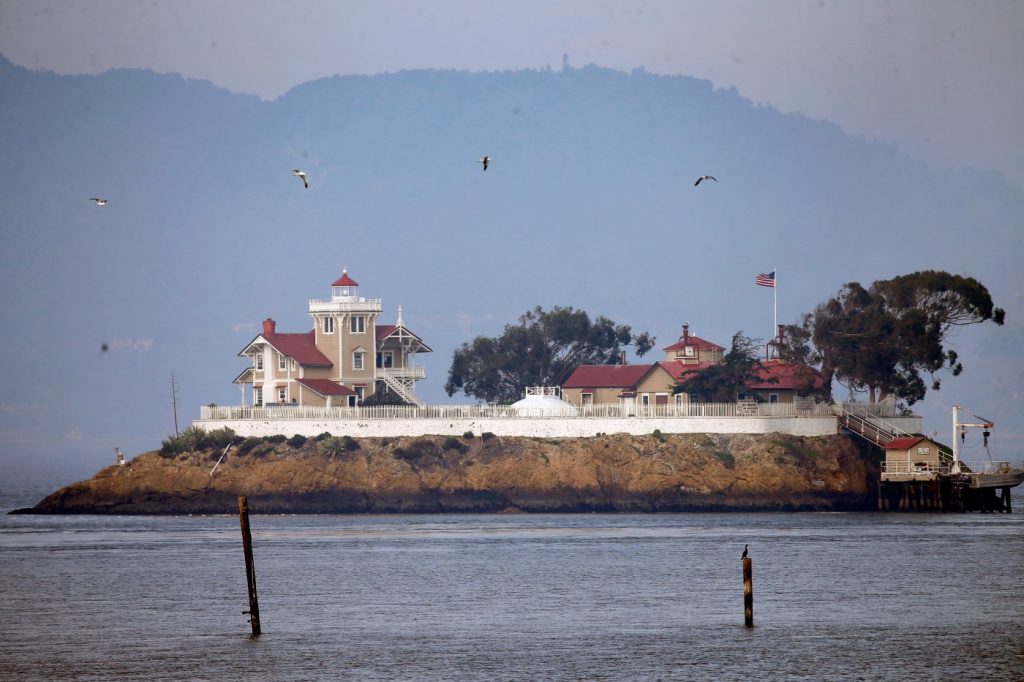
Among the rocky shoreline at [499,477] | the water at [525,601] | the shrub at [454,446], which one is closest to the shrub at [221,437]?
the rocky shoreline at [499,477]

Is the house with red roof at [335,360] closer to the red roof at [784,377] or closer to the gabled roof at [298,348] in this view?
the gabled roof at [298,348]

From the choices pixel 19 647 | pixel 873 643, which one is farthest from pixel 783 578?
pixel 19 647

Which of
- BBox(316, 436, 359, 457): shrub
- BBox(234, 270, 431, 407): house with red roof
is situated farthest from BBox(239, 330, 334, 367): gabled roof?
BBox(316, 436, 359, 457): shrub

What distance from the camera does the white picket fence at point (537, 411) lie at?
361 feet

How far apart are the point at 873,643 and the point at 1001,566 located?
21.1m

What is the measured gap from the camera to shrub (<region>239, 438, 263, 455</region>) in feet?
372

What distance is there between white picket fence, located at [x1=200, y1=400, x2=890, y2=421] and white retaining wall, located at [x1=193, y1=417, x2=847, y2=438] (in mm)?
484

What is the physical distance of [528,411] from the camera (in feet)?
372

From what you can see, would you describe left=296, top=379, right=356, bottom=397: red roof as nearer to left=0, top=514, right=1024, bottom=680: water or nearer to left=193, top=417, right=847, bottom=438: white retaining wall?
left=193, top=417, right=847, bottom=438: white retaining wall

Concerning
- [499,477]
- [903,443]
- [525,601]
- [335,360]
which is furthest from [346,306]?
[525,601]

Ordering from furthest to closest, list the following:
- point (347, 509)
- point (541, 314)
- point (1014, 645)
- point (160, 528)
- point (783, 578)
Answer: point (541, 314) → point (347, 509) → point (160, 528) → point (783, 578) → point (1014, 645)

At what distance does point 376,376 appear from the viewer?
12588 centimetres

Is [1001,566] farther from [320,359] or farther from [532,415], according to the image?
[320,359]

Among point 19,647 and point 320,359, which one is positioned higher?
point 320,359
